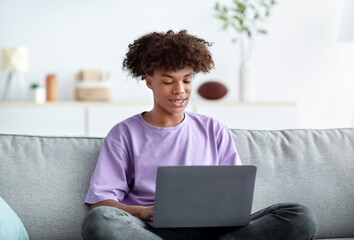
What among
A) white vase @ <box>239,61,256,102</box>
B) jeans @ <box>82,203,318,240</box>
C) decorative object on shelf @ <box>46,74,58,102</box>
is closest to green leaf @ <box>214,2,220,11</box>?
white vase @ <box>239,61,256,102</box>

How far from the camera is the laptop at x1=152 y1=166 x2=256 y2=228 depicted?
1696 mm

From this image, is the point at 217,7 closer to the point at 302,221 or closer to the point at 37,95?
the point at 37,95

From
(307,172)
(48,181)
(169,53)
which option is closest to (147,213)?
(48,181)

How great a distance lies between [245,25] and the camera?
4.55 m

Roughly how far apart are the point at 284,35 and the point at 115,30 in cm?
135

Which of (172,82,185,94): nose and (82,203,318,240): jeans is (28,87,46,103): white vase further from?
(82,203,318,240): jeans

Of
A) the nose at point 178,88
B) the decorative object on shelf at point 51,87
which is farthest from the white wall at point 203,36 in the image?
the nose at point 178,88

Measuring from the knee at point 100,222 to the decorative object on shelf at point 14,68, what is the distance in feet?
8.37

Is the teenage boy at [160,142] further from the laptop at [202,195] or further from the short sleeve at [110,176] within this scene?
the laptop at [202,195]

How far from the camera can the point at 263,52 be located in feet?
15.1

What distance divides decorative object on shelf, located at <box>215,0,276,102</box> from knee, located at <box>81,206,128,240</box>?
2684mm

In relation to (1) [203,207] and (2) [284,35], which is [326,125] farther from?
(1) [203,207]

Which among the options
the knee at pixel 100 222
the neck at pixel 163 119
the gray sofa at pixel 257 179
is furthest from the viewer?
the neck at pixel 163 119

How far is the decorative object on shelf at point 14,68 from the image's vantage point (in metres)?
4.02
